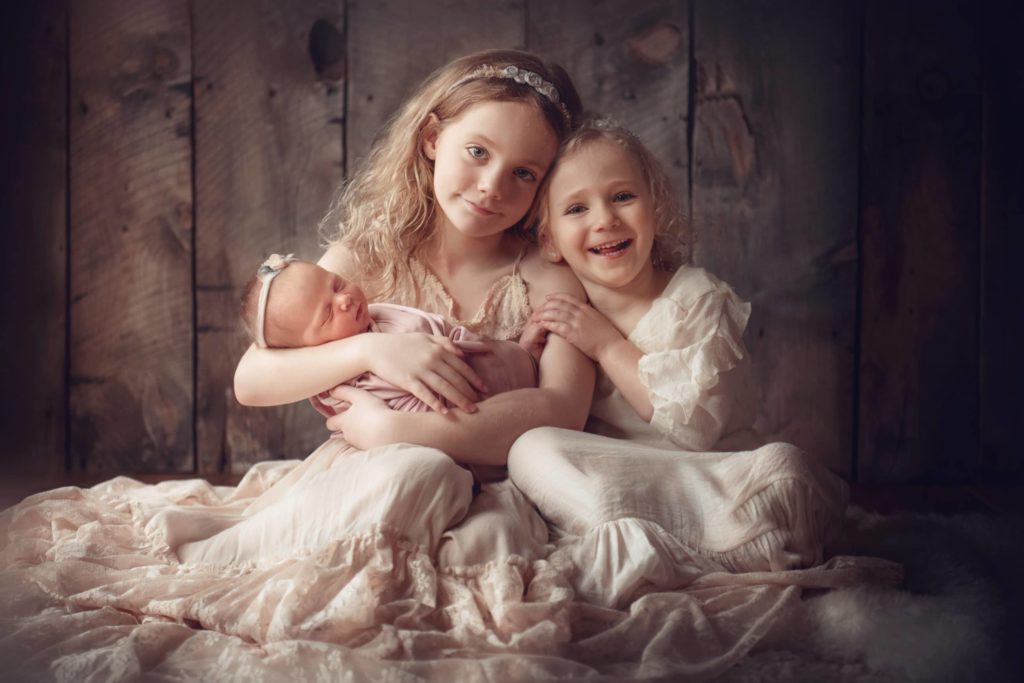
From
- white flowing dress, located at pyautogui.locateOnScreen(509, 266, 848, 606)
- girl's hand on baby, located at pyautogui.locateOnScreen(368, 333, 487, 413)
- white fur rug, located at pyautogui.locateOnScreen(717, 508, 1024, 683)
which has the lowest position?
white fur rug, located at pyautogui.locateOnScreen(717, 508, 1024, 683)

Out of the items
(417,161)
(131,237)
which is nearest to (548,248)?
(417,161)

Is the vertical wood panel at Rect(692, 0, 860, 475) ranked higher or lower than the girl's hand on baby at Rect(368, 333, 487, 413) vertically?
higher

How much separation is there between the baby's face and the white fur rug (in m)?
0.63

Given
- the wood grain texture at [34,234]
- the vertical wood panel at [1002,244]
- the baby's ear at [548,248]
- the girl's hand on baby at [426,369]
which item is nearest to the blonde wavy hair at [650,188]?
the baby's ear at [548,248]

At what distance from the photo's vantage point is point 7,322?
1846 millimetres

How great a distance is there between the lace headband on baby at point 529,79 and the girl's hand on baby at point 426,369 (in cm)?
38

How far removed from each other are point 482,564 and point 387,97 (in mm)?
1024

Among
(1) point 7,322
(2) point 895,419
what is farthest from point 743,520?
(1) point 7,322

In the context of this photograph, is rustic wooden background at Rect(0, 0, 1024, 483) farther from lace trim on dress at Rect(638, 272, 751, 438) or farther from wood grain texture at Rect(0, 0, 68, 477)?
lace trim on dress at Rect(638, 272, 751, 438)

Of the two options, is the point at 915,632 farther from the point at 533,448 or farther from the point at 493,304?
the point at 493,304

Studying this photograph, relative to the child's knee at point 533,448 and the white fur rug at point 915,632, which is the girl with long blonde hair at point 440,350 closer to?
the child's knee at point 533,448

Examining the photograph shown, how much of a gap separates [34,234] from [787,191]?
4.41 ft

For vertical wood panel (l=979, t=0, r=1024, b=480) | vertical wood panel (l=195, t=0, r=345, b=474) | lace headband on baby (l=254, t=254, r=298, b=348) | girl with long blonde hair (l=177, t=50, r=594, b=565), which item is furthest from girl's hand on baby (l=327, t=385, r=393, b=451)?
vertical wood panel (l=979, t=0, r=1024, b=480)

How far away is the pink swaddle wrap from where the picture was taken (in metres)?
1.26
